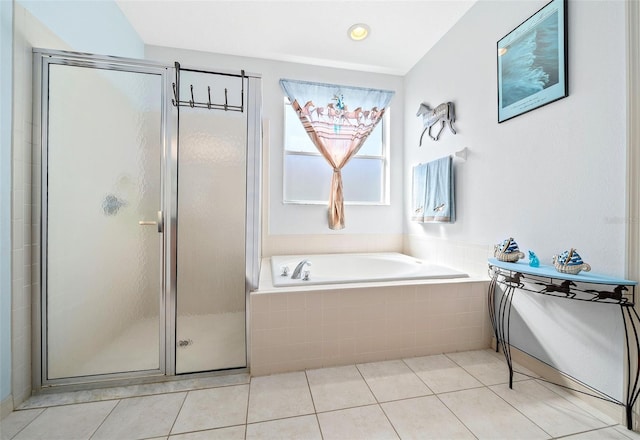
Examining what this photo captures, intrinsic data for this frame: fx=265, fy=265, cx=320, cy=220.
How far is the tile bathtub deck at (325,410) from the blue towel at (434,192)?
120 cm

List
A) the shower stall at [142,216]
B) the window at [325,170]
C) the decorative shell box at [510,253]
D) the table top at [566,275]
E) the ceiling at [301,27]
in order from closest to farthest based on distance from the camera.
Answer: the table top at [566,275], the shower stall at [142,216], the decorative shell box at [510,253], the ceiling at [301,27], the window at [325,170]

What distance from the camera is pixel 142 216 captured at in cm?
150

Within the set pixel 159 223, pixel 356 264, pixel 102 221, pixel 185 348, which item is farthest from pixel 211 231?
pixel 356 264

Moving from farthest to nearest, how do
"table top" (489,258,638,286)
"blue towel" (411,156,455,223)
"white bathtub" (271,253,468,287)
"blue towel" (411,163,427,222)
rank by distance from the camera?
1. "blue towel" (411,163,427,222)
2. "white bathtub" (271,253,468,287)
3. "blue towel" (411,156,455,223)
4. "table top" (489,258,638,286)

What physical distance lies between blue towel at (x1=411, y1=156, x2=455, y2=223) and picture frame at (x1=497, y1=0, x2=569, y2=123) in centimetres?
58

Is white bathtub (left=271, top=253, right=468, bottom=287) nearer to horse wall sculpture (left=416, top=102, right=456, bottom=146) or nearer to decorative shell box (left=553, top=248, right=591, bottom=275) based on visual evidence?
decorative shell box (left=553, top=248, right=591, bottom=275)

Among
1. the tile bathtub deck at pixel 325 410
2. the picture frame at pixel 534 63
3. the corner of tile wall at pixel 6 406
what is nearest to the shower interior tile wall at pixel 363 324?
the tile bathtub deck at pixel 325 410

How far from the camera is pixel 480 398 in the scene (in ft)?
4.38

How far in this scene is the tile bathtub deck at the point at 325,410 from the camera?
3.68 feet

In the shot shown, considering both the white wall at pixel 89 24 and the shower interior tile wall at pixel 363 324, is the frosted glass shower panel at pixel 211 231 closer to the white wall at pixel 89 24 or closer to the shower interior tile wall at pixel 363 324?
the shower interior tile wall at pixel 363 324

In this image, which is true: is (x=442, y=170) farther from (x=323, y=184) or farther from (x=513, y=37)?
(x=323, y=184)

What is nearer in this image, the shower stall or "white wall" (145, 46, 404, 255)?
the shower stall

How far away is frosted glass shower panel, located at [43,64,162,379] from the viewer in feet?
4.57

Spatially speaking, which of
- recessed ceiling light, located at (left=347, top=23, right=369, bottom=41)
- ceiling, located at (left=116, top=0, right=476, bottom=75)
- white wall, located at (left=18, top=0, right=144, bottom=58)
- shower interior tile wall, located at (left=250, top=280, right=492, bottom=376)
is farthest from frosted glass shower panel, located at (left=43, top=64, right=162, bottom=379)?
recessed ceiling light, located at (left=347, top=23, right=369, bottom=41)
